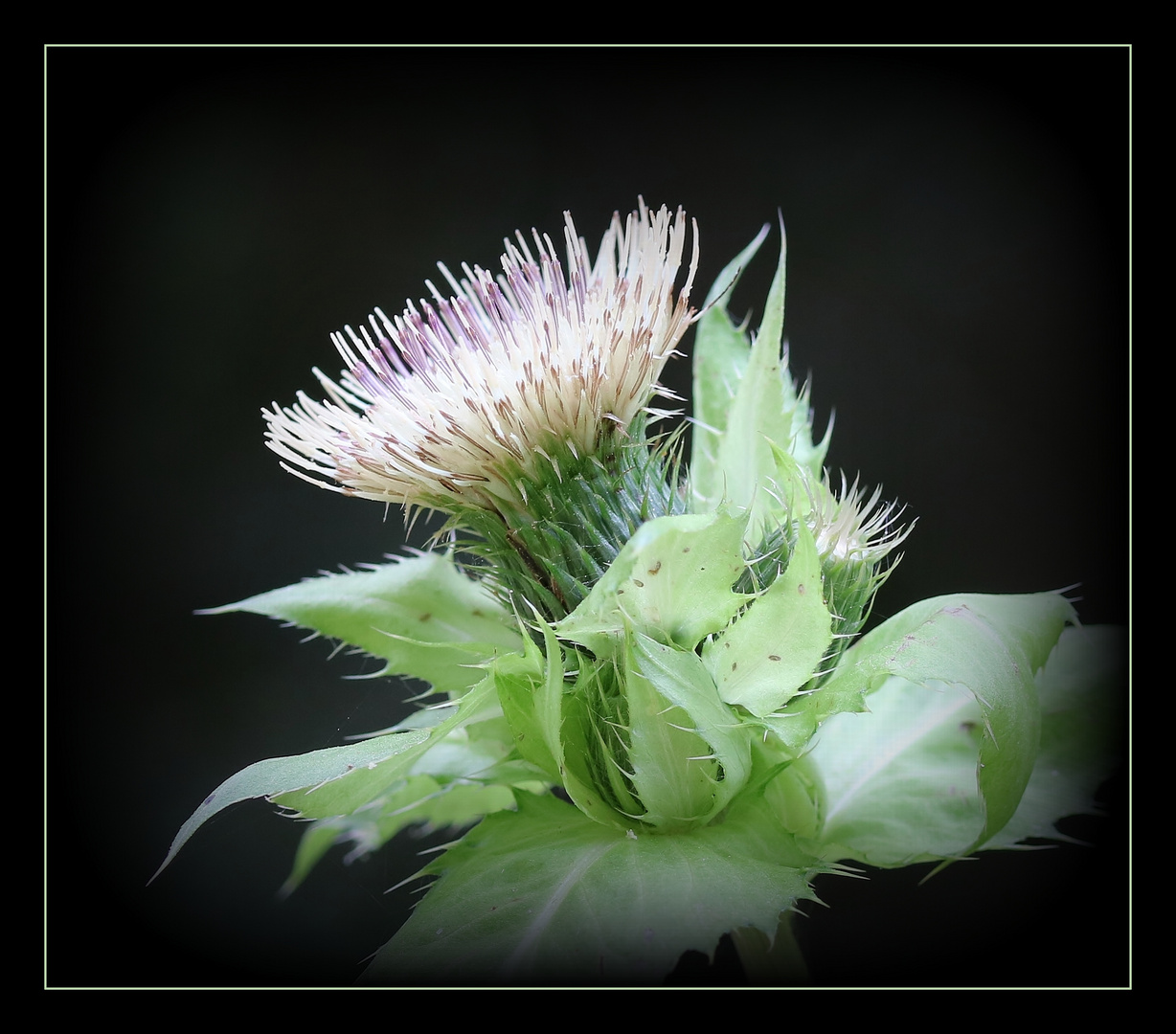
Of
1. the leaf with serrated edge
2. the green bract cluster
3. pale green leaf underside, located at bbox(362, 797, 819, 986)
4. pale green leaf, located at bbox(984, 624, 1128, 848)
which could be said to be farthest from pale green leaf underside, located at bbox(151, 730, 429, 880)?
pale green leaf, located at bbox(984, 624, 1128, 848)

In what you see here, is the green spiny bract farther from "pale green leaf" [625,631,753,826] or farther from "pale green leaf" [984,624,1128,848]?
"pale green leaf" [984,624,1128,848]

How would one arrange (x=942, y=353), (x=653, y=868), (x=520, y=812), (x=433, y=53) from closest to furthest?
(x=653, y=868), (x=520, y=812), (x=433, y=53), (x=942, y=353)

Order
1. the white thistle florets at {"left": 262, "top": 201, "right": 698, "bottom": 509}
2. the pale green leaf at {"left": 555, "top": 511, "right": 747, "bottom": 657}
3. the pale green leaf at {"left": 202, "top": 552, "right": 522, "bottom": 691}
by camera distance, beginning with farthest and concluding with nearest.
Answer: the pale green leaf at {"left": 202, "top": 552, "right": 522, "bottom": 691} < the white thistle florets at {"left": 262, "top": 201, "right": 698, "bottom": 509} < the pale green leaf at {"left": 555, "top": 511, "right": 747, "bottom": 657}

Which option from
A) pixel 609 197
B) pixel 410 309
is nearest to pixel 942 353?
pixel 609 197

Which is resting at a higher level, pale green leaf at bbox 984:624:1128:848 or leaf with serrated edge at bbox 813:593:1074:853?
leaf with serrated edge at bbox 813:593:1074:853

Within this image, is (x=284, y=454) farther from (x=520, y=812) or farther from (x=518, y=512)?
(x=520, y=812)

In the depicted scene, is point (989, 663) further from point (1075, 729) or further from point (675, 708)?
point (1075, 729)
